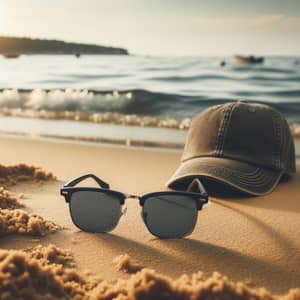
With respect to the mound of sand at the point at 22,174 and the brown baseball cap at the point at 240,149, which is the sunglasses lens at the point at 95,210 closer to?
the brown baseball cap at the point at 240,149

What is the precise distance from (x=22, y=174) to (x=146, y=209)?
164 cm

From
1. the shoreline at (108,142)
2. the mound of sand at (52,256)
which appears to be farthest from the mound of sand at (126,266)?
the shoreline at (108,142)

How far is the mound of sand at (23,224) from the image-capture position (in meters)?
2.43

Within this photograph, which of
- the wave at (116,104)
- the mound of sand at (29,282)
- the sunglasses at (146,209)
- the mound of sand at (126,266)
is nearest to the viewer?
→ the mound of sand at (29,282)

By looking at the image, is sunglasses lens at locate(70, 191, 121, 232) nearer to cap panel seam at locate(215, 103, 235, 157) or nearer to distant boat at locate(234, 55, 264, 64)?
cap panel seam at locate(215, 103, 235, 157)

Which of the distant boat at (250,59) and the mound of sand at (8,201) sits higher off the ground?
the distant boat at (250,59)

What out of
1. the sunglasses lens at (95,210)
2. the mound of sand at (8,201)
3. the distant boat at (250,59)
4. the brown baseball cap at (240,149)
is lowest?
the mound of sand at (8,201)

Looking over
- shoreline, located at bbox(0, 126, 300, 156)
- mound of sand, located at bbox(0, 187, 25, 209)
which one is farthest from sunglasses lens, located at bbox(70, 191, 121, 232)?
shoreline, located at bbox(0, 126, 300, 156)

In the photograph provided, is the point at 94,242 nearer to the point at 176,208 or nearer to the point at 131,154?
the point at 176,208

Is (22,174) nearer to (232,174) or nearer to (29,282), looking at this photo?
(232,174)

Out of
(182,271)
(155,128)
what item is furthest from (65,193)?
(155,128)

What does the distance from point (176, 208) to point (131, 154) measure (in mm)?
2544

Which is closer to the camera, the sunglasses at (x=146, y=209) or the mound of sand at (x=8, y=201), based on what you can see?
the sunglasses at (x=146, y=209)

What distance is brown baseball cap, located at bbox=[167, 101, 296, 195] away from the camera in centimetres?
318
